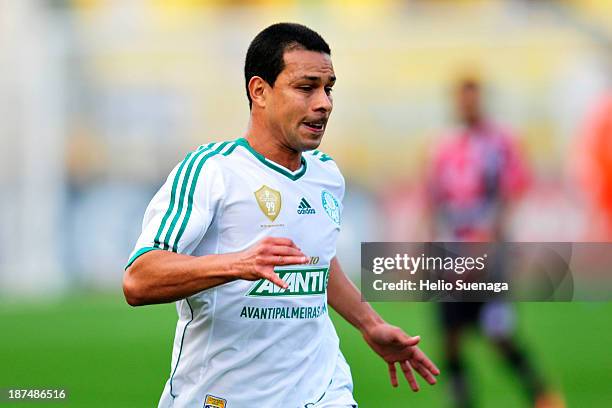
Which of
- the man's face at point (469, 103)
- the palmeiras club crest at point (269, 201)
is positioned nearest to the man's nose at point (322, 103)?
the palmeiras club crest at point (269, 201)

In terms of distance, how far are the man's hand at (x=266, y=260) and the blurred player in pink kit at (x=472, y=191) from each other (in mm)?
5064

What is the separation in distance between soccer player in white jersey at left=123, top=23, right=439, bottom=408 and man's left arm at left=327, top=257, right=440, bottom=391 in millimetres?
241

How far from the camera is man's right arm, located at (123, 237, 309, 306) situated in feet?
11.6

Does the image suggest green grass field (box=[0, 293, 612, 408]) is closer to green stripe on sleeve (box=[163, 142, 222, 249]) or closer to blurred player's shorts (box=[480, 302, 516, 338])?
blurred player's shorts (box=[480, 302, 516, 338])

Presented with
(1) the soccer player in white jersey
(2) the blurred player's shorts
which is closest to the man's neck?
(1) the soccer player in white jersey

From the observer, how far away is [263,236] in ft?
13.4

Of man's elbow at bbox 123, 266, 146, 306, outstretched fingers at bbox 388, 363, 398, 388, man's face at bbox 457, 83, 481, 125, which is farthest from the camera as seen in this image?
man's face at bbox 457, 83, 481, 125

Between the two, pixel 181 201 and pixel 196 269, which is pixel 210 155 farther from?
pixel 196 269

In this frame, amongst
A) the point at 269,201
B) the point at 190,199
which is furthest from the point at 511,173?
the point at 190,199

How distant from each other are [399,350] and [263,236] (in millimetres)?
824

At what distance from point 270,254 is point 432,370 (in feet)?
4.17

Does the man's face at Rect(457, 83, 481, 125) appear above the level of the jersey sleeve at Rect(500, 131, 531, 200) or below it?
above

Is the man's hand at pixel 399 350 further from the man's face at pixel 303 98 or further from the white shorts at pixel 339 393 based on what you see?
the man's face at pixel 303 98

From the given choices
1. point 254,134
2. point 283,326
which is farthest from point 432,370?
point 254,134
